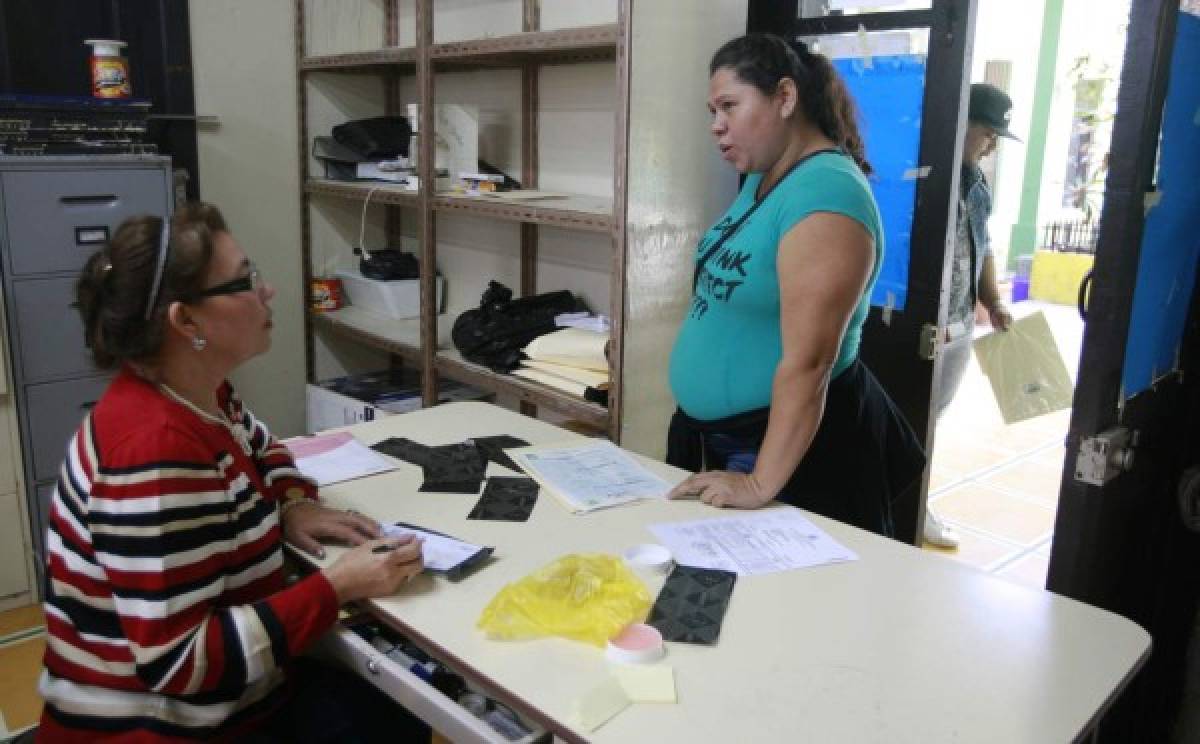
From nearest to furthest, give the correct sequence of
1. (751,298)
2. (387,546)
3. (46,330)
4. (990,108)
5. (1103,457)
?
(387,546) → (1103,457) → (751,298) → (46,330) → (990,108)

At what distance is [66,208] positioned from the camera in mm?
2676

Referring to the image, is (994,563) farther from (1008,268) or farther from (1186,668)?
(1008,268)

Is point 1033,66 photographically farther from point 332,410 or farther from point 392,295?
point 332,410

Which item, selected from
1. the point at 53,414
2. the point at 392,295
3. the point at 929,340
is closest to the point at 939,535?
the point at 929,340

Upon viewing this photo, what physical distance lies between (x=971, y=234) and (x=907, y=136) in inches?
33.8

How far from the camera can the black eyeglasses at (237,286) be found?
4.07ft

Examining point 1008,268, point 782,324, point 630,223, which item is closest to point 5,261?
point 630,223

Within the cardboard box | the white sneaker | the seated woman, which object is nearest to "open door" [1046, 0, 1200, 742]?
the seated woman

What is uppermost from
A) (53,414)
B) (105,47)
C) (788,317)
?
(105,47)

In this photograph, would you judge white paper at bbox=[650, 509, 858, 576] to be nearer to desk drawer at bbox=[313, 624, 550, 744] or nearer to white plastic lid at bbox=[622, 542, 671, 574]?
white plastic lid at bbox=[622, 542, 671, 574]

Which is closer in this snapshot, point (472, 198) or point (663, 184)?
→ point (663, 184)

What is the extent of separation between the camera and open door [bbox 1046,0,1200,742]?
1.34 m

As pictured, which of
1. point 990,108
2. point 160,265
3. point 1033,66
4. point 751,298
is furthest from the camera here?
point 1033,66

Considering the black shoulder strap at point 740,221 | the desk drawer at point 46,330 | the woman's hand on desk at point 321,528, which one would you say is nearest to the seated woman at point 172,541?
the woman's hand on desk at point 321,528
